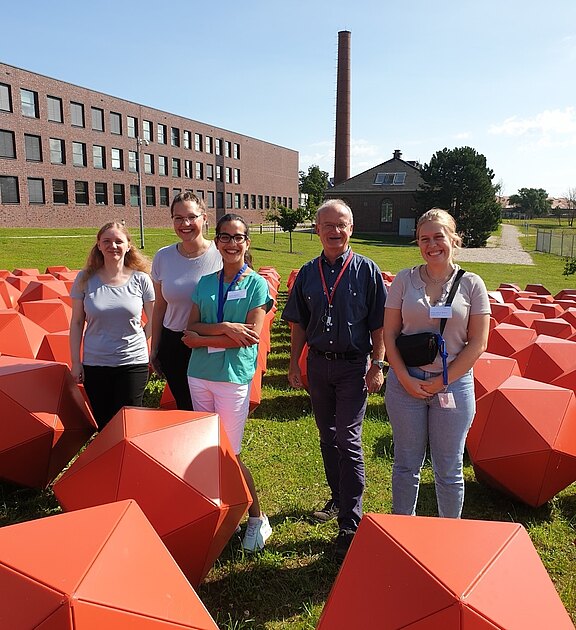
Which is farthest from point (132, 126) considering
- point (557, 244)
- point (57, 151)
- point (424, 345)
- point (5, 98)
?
point (424, 345)

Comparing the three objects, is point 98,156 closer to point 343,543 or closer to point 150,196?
point 150,196

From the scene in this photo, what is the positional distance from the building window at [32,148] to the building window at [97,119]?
6.09 m

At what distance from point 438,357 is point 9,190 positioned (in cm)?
4381

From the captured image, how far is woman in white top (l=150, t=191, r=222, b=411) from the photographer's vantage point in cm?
412

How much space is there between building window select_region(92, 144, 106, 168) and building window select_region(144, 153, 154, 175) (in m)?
5.03

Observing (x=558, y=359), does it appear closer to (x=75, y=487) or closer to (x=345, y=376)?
(x=345, y=376)

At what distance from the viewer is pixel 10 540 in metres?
2.31

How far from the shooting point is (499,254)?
44.8 meters

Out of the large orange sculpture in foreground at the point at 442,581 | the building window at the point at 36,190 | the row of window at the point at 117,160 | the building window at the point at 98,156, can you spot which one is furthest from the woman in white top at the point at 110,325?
the building window at the point at 98,156

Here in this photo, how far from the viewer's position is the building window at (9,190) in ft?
130

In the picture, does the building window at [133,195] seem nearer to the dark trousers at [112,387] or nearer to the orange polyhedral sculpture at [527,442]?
the dark trousers at [112,387]

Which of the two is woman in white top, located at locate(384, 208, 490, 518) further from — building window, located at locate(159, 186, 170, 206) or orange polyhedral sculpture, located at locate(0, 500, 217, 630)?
building window, located at locate(159, 186, 170, 206)

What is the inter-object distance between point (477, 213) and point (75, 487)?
50.6m

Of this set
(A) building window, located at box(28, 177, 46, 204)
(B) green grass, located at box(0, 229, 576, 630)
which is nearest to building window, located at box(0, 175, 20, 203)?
(A) building window, located at box(28, 177, 46, 204)
